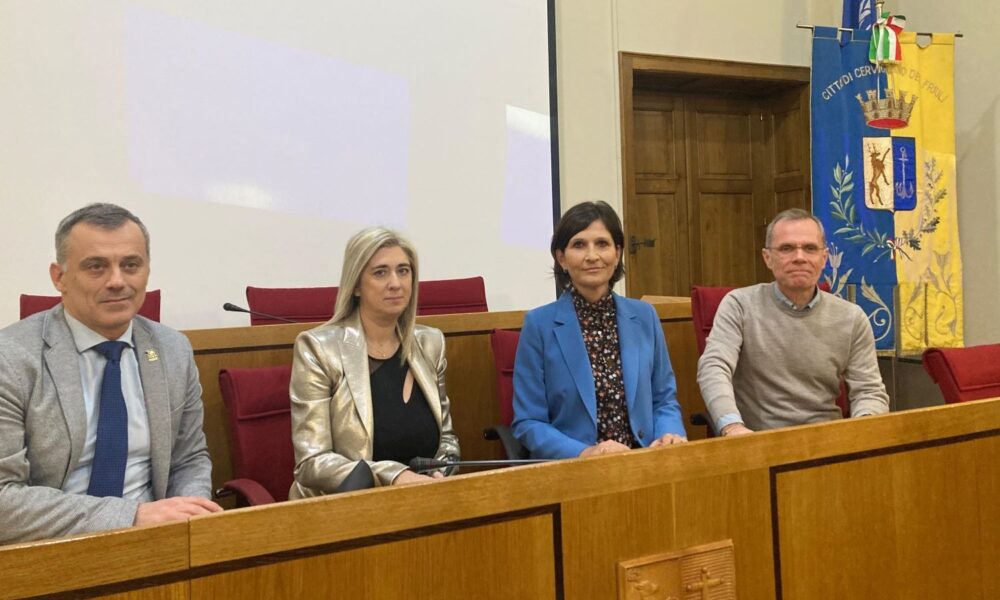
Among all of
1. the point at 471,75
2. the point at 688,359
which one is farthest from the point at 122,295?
the point at 471,75

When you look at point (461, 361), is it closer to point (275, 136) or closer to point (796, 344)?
point (796, 344)

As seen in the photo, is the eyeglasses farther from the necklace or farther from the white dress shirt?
the white dress shirt

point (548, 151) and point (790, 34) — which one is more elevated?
point (790, 34)

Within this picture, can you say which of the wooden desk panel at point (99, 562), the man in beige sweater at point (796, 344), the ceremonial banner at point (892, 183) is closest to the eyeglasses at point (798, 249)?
the man in beige sweater at point (796, 344)

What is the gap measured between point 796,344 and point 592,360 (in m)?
0.60

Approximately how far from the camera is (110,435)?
5.29ft

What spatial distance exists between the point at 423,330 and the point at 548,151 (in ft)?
8.88

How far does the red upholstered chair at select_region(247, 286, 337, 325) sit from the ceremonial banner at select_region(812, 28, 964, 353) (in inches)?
115

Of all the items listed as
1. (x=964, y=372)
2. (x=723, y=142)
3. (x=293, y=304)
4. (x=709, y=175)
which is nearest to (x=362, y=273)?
(x=293, y=304)

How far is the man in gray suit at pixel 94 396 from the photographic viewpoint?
4.81ft

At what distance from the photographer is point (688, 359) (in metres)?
3.01

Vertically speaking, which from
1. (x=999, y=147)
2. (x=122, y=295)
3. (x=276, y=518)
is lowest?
(x=276, y=518)

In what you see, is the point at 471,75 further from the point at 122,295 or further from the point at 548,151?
the point at 122,295

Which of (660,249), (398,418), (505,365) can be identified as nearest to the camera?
(398,418)
